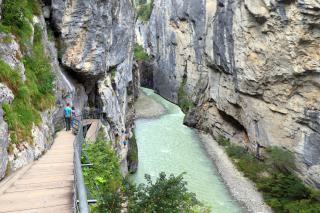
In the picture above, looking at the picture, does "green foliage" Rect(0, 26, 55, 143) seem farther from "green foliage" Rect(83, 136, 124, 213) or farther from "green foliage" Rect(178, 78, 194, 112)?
"green foliage" Rect(178, 78, 194, 112)

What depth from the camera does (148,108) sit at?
52625mm

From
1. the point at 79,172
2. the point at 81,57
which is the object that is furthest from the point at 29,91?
the point at 81,57

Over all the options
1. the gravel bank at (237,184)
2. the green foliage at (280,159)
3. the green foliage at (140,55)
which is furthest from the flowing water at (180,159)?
the green foliage at (140,55)

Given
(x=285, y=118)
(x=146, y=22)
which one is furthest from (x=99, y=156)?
(x=146, y=22)

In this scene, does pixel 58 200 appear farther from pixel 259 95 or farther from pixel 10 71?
pixel 259 95

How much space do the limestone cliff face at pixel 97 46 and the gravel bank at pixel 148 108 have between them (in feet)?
76.0

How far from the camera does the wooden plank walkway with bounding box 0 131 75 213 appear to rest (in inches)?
172

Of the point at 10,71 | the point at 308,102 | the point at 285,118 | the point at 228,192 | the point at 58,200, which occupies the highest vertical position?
the point at 10,71

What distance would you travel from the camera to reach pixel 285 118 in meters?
24.7

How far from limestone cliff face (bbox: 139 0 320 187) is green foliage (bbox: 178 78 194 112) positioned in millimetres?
5242

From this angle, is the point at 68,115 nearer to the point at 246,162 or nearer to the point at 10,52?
the point at 10,52

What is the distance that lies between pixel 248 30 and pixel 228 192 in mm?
13087

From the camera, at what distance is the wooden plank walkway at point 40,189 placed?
4359 mm

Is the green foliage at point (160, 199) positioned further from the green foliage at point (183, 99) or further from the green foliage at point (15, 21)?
the green foliage at point (183, 99)
